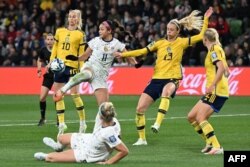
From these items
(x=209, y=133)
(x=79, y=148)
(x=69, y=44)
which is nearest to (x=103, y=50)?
(x=69, y=44)

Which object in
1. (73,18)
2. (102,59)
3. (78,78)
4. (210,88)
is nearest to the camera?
(210,88)

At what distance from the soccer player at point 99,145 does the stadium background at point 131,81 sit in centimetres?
37

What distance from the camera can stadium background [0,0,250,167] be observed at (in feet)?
54.2

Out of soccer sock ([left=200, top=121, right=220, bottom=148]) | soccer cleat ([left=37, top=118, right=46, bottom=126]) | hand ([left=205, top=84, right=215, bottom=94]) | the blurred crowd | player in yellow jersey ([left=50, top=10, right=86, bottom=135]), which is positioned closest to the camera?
hand ([left=205, top=84, right=215, bottom=94])

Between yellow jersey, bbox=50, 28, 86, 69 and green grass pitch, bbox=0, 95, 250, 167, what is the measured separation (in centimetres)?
166

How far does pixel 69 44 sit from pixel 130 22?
15.6 m

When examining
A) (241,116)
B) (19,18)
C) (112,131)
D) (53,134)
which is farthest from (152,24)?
(112,131)

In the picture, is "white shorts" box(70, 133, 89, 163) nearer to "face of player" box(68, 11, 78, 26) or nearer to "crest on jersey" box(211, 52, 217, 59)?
"crest on jersey" box(211, 52, 217, 59)

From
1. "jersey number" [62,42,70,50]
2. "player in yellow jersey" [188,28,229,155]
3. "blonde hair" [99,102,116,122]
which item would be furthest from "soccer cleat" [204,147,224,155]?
"jersey number" [62,42,70,50]

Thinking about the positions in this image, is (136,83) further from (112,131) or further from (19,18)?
(112,131)

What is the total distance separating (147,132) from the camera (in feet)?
65.8

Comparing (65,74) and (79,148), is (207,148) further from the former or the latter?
(65,74)

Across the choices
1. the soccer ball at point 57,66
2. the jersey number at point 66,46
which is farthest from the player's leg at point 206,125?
the jersey number at point 66,46

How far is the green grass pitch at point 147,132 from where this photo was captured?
583 inches
